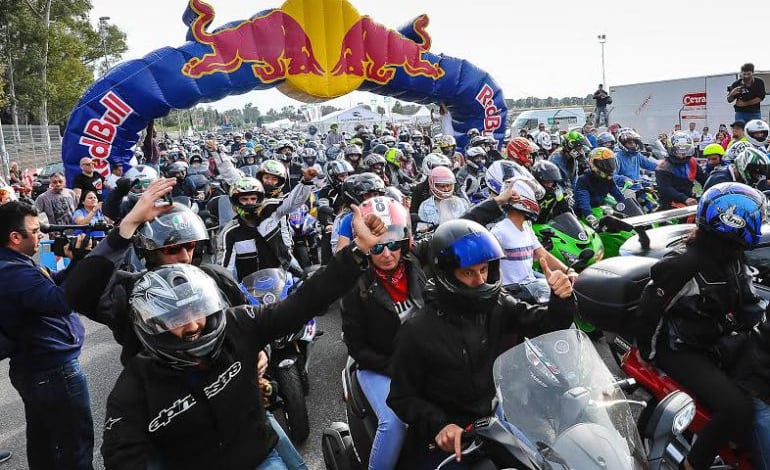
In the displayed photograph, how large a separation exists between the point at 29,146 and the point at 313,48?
25.8 metres

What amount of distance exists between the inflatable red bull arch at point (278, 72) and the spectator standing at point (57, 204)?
2639 mm

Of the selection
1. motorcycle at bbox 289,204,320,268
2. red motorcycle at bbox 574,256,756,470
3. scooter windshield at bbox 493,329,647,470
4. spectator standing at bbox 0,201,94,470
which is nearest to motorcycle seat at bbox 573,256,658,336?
red motorcycle at bbox 574,256,756,470

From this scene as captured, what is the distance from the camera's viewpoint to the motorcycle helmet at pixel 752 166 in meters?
5.88

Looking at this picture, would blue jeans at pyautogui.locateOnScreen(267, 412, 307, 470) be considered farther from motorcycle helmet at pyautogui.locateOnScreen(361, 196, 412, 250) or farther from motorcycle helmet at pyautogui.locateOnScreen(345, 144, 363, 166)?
motorcycle helmet at pyautogui.locateOnScreen(345, 144, 363, 166)

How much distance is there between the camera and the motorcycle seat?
3721 millimetres

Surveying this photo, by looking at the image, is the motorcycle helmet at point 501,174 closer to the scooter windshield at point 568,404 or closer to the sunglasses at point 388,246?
the sunglasses at point 388,246

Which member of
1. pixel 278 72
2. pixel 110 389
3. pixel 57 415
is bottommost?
pixel 110 389

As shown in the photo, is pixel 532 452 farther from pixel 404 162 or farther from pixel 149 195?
pixel 404 162

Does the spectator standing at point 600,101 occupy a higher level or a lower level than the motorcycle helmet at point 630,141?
higher

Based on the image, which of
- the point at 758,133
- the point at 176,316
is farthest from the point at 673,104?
the point at 176,316

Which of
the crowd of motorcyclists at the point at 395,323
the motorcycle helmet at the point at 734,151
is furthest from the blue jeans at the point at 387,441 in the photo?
the motorcycle helmet at the point at 734,151

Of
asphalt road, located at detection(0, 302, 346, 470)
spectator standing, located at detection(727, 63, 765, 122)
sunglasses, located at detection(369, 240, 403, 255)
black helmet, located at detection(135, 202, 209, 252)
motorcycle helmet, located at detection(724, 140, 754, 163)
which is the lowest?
asphalt road, located at detection(0, 302, 346, 470)

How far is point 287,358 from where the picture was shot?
4707 mm

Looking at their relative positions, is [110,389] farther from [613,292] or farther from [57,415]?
[613,292]
